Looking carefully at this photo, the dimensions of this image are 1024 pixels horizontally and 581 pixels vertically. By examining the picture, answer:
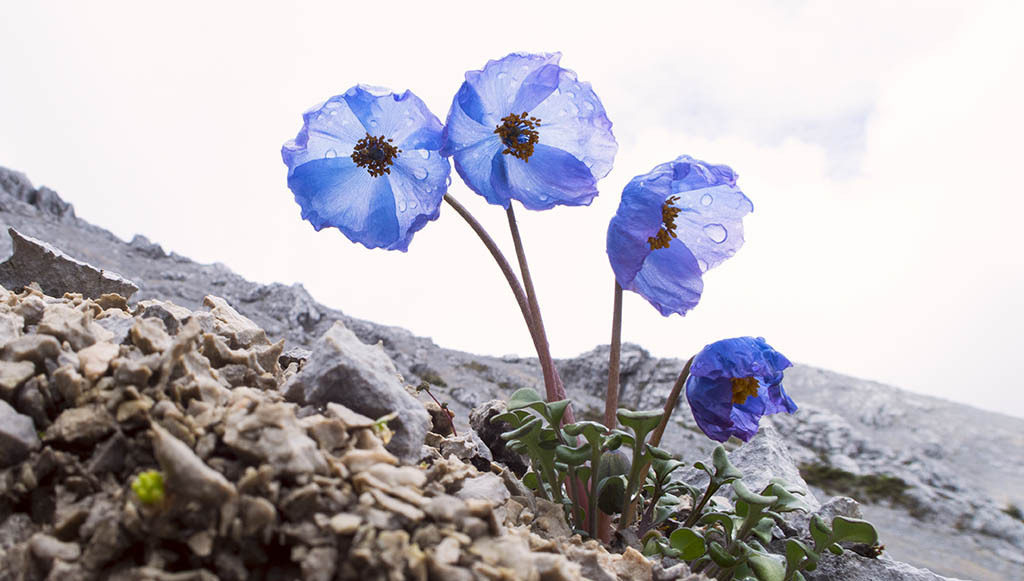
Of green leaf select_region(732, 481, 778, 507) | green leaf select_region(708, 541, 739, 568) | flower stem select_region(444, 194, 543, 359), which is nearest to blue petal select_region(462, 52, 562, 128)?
flower stem select_region(444, 194, 543, 359)

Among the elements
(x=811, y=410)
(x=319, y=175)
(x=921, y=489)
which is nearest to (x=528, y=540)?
(x=319, y=175)

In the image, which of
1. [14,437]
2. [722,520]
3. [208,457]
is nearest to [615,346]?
[722,520]

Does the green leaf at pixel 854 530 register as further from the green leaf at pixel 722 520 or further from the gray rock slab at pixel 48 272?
the gray rock slab at pixel 48 272

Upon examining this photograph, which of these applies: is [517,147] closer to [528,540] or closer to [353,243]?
[353,243]

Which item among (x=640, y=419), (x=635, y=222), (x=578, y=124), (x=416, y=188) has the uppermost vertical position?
(x=578, y=124)

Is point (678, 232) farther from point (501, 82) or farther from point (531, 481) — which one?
point (531, 481)

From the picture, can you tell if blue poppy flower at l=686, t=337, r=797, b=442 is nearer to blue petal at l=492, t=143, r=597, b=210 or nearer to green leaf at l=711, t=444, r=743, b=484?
green leaf at l=711, t=444, r=743, b=484
